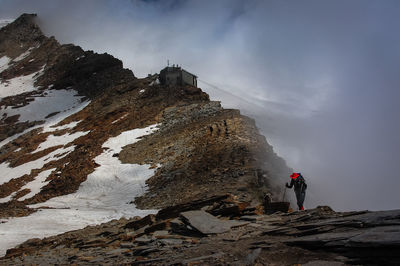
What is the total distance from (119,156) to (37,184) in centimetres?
710

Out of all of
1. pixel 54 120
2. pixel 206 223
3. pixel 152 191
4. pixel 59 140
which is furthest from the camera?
pixel 54 120

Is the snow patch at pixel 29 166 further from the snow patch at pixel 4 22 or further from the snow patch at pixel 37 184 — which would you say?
the snow patch at pixel 4 22

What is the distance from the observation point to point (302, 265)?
6000 mm

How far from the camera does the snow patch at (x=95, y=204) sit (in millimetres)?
16562

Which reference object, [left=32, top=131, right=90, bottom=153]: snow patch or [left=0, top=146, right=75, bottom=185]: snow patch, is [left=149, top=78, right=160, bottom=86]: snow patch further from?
[left=0, top=146, right=75, bottom=185]: snow patch

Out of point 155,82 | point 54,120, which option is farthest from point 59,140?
point 155,82

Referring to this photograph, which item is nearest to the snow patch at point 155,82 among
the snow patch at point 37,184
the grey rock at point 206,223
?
the snow patch at point 37,184

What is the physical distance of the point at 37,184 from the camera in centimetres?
2973

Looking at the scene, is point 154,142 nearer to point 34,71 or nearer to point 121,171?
point 121,171

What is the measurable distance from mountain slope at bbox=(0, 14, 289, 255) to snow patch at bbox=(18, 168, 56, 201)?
0.51 ft

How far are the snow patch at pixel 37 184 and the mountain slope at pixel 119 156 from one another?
0.51ft

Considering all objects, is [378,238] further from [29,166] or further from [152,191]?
[29,166]

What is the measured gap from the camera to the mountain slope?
62.2ft

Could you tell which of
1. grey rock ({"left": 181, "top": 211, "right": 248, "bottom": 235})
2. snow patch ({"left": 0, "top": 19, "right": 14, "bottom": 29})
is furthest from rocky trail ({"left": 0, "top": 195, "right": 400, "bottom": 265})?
snow patch ({"left": 0, "top": 19, "right": 14, "bottom": 29})
